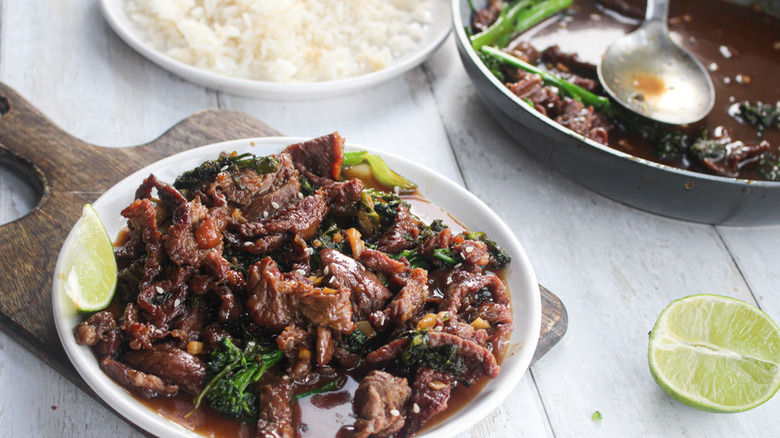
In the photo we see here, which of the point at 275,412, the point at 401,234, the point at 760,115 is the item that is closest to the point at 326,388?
the point at 275,412

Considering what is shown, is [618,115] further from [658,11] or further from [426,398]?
[426,398]

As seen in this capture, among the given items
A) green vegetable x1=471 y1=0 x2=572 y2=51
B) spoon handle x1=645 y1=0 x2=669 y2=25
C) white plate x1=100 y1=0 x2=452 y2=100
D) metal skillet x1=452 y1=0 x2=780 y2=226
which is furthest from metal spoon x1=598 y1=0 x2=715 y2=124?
white plate x1=100 y1=0 x2=452 y2=100

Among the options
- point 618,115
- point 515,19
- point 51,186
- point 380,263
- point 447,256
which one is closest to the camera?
point 380,263

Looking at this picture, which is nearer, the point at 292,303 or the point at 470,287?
the point at 292,303

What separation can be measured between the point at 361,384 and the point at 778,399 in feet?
7.09

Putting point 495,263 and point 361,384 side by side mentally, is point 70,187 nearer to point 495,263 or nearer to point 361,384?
point 361,384

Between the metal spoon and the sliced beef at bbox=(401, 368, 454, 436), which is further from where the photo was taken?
the metal spoon

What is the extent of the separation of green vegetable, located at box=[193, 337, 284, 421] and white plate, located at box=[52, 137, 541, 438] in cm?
15

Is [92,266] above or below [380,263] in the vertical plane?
above

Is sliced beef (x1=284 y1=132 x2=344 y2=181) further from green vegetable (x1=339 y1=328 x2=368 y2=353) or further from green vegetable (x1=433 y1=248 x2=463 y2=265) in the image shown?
green vegetable (x1=339 y1=328 x2=368 y2=353)

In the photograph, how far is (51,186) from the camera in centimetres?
344

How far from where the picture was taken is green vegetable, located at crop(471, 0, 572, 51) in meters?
4.57

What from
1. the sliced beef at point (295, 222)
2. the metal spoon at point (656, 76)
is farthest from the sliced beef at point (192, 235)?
the metal spoon at point (656, 76)

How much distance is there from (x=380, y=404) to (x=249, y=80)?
103 inches
